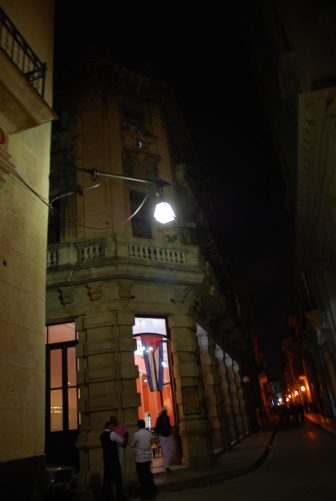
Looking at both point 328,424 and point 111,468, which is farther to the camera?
point 328,424

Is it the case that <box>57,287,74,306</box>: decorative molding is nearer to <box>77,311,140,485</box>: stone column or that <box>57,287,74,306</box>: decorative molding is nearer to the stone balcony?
the stone balcony

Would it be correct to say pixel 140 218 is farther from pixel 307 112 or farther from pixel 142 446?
pixel 142 446

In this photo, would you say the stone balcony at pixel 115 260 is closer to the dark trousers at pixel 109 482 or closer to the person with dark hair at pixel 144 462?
the person with dark hair at pixel 144 462

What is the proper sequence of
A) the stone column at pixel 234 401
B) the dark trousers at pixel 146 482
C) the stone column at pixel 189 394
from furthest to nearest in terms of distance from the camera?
1. the stone column at pixel 234 401
2. the stone column at pixel 189 394
3. the dark trousers at pixel 146 482

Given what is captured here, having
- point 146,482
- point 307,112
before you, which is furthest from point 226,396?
point 307,112

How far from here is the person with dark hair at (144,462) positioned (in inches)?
345

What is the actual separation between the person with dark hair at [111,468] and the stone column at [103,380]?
221 centimetres

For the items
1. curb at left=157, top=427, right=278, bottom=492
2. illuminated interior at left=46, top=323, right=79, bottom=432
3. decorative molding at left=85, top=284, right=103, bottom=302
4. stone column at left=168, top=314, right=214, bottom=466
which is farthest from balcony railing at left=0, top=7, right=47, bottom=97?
curb at left=157, top=427, right=278, bottom=492

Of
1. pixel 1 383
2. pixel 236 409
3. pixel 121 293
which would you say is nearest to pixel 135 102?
pixel 121 293

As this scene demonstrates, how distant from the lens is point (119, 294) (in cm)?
1291

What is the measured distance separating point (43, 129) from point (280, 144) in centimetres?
1674

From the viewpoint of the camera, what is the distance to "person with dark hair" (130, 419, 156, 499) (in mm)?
8773

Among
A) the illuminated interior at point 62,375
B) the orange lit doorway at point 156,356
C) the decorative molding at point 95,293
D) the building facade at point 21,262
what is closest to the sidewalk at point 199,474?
the orange lit doorway at point 156,356

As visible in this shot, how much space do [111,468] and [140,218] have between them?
31.6ft
